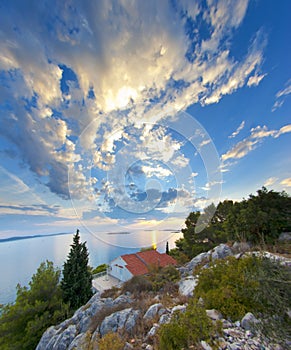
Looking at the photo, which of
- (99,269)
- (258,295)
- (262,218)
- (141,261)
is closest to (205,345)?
(258,295)

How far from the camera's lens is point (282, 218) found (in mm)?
9203

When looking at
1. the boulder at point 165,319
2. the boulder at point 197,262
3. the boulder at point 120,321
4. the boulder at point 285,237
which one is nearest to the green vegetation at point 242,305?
the boulder at point 165,319

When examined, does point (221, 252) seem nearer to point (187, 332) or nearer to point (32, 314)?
point (187, 332)

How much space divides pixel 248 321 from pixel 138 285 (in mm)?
6693

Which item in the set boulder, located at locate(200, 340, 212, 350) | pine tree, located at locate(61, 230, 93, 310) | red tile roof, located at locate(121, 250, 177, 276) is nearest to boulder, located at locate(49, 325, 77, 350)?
boulder, located at locate(200, 340, 212, 350)

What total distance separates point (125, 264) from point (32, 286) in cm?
A: 917

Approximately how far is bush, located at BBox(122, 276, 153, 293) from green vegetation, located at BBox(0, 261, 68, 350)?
6681 mm

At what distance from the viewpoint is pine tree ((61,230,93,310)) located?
43.1 ft

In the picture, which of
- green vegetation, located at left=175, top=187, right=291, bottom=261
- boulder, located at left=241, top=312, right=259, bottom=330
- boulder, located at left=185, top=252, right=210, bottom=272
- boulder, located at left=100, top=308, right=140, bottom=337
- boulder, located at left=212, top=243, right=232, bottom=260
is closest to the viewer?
boulder, located at left=241, top=312, right=259, bottom=330

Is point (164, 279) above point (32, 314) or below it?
above

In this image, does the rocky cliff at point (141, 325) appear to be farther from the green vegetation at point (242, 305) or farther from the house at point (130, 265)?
the house at point (130, 265)

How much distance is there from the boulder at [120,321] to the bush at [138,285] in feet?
8.90

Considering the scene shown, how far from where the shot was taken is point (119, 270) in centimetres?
1891

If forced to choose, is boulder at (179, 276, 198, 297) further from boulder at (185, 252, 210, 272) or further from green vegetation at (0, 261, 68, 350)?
green vegetation at (0, 261, 68, 350)
